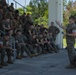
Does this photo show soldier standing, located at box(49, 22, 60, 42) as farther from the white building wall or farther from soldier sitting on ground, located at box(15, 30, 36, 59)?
soldier sitting on ground, located at box(15, 30, 36, 59)

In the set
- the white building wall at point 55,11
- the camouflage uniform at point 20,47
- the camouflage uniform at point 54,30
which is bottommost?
the camouflage uniform at point 20,47

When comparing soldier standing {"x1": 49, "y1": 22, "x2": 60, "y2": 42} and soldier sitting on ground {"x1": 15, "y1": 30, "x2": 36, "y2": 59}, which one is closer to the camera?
soldier sitting on ground {"x1": 15, "y1": 30, "x2": 36, "y2": 59}

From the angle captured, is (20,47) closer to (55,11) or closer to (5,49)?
(5,49)

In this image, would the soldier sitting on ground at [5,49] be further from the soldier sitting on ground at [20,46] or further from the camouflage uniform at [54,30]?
the camouflage uniform at [54,30]

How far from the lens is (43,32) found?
19.1 meters

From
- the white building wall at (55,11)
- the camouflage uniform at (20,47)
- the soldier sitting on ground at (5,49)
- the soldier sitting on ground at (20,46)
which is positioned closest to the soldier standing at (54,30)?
the white building wall at (55,11)

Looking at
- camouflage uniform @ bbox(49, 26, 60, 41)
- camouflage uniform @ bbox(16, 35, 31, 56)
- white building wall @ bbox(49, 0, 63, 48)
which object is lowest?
camouflage uniform @ bbox(16, 35, 31, 56)

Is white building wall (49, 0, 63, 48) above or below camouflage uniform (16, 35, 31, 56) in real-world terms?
above

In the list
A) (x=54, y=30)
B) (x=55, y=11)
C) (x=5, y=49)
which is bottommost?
(x=5, y=49)

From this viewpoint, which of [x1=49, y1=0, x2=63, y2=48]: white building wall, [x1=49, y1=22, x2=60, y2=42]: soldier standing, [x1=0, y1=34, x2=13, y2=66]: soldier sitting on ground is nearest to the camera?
[x1=0, y1=34, x2=13, y2=66]: soldier sitting on ground

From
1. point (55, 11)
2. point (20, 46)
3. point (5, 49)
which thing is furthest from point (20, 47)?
point (55, 11)

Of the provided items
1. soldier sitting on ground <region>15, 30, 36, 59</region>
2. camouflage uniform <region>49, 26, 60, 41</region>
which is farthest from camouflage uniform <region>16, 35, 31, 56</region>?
camouflage uniform <region>49, 26, 60, 41</region>

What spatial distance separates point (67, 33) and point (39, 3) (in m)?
30.1

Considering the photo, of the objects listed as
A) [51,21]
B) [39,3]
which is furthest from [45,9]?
[51,21]
